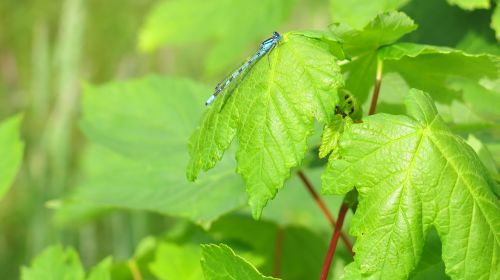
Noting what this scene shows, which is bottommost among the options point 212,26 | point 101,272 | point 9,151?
point 101,272

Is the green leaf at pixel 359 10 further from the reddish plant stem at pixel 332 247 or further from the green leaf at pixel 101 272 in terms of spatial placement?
the green leaf at pixel 101 272

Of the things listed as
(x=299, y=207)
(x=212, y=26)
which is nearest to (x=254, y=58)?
(x=299, y=207)

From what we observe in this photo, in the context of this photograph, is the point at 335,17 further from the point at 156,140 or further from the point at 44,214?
the point at 44,214

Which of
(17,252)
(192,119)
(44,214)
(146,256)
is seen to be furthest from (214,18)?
(17,252)

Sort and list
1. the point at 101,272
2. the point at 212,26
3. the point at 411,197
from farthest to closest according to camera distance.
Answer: the point at 212,26, the point at 101,272, the point at 411,197

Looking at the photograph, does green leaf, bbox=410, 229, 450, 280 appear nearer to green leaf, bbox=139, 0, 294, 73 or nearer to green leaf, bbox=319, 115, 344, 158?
green leaf, bbox=319, 115, 344, 158

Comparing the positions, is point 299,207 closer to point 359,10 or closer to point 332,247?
point 359,10

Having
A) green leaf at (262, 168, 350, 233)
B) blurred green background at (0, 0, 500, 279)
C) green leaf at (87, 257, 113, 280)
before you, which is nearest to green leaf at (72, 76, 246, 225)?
blurred green background at (0, 0, 500, 279)
